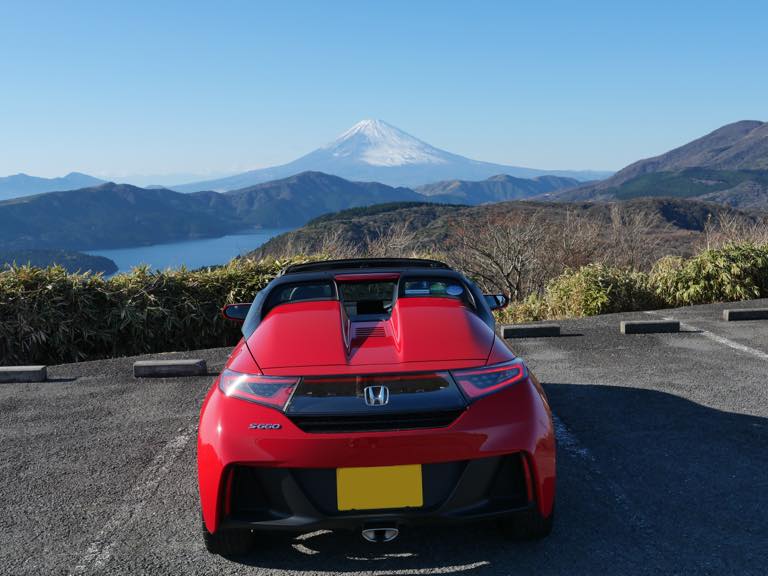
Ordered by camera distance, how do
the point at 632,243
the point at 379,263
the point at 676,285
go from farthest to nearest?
the point at 632,243 → the point at 676,285 → the point at 379,263

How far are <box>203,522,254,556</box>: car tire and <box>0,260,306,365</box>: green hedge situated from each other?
578 cm

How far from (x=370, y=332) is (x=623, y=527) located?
4.81 feet

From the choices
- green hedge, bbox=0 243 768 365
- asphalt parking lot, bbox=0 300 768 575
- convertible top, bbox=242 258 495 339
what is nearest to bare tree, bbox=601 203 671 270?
green hedge, bbox=0 243 768 365

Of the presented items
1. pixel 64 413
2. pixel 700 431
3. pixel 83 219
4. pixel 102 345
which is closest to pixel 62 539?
pixel 64 413

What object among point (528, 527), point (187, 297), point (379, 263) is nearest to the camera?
point (528, 527)

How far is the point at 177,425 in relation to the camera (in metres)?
4.74

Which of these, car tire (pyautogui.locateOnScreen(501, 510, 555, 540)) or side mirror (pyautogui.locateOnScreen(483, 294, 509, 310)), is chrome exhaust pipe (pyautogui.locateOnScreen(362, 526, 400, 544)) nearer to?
car tire (pyautogui.locateOnScreen(501, 510, 555, 540))

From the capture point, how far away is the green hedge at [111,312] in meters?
7.69

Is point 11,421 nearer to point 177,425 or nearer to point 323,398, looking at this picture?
point 177,425

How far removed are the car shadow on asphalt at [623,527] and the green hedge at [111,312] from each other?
5.39 metres

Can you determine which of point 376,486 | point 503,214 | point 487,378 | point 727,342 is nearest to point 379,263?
point 487,378

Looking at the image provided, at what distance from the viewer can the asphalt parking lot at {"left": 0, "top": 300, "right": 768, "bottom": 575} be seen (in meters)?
2.72

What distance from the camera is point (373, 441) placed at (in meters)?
2.35

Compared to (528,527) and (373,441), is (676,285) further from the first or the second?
(373,441)
